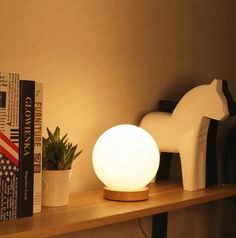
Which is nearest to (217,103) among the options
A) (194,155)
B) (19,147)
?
(194,155)

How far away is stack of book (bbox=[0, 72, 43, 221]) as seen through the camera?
758 millimetres

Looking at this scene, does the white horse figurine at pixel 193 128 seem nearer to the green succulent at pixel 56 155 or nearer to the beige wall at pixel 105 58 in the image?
the beige wall at pixel 105 58

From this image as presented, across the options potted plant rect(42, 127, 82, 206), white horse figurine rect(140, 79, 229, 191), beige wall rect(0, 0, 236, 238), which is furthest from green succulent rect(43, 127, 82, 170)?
white horse figurine rect(140, 79, 229, 191)

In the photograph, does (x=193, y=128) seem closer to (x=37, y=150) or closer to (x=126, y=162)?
(x=126, y=162)

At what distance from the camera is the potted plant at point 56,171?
878 mm

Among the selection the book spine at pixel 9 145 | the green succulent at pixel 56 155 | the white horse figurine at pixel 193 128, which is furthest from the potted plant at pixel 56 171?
the white horse figurine at pixel 193 128

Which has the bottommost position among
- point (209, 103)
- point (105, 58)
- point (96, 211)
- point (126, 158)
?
point (96, 211)

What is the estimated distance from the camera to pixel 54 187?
0.88 meters

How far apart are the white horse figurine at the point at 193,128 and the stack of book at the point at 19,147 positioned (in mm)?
446

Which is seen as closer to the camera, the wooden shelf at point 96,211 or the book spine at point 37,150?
the wooden shelf at point 96,211

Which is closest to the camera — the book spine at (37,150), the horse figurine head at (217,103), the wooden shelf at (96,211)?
the wooden shelf at (96,211)

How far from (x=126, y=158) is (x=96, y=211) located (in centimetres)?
14


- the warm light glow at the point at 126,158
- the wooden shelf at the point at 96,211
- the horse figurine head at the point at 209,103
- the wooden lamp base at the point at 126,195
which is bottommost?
the wooden shelf at the point at 96,211

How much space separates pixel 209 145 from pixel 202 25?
57 cm
